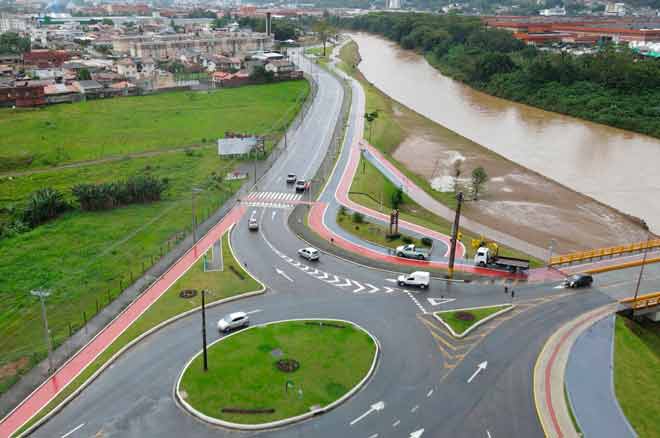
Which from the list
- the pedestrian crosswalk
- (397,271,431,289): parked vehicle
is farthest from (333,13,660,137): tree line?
(397,271,431,289): parked vehicle

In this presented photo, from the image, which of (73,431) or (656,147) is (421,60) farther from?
(73,431)

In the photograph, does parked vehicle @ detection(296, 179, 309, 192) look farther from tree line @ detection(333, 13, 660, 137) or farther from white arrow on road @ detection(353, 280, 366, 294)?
tree line @ detection(333, 13, 660, 137)

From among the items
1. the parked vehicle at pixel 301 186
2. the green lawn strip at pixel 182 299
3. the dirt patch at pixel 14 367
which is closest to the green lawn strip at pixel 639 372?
the green lawn strip at pixel 182 299

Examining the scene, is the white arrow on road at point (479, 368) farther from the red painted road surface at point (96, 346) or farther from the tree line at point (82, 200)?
the tree line at point (82, 200)

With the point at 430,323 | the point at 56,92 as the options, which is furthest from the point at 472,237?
the point at 56,92

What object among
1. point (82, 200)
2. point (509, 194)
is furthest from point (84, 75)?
point (509, 194)

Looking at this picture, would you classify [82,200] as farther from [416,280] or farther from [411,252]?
[416,280]
